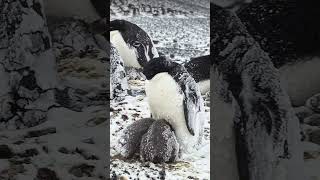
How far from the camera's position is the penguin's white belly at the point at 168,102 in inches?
99.3

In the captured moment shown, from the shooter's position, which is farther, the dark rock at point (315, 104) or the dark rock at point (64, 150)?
the dark rock at point (64, 150)

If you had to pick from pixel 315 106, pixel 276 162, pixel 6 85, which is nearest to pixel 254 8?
pixel 315 106

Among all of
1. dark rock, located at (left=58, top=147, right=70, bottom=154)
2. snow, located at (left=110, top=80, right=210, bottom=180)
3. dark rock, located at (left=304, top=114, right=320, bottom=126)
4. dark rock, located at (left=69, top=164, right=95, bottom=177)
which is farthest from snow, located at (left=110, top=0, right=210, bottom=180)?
dark rock, located at (left=304, top=114, right=320, bottom=126)

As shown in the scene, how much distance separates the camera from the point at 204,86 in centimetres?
248

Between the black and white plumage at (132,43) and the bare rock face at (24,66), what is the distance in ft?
1.17

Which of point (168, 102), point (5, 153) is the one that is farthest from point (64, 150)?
point (168, 102)

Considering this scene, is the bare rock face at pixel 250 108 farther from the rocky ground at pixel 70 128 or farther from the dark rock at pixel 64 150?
the dark rock at pixel 64 150

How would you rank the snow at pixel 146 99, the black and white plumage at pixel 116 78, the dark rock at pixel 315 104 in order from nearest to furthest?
the dark rock at pixel 315 104 < the snow at pixel 146 99 < the black and white plumage at pixel 116 78

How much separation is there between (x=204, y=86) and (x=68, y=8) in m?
0.84

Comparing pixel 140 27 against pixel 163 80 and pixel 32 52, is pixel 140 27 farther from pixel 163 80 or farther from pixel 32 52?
pixel 32 52

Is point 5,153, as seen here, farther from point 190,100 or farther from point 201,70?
point 201,70

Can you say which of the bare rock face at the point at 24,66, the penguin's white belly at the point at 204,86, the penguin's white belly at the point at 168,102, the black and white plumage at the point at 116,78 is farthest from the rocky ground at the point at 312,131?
the bare rock face at the point at 24,66

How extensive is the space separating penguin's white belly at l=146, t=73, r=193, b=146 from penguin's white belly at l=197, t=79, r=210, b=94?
0.11 meters

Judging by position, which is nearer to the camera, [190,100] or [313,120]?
[313,120]
